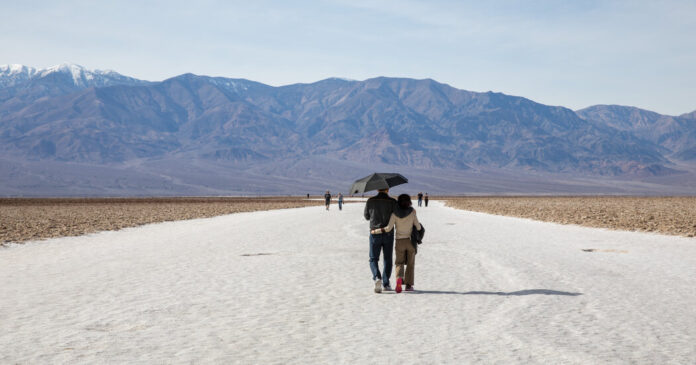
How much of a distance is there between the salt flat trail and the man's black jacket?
1.19 metres

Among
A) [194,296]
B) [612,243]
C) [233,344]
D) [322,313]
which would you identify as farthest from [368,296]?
[612,243]

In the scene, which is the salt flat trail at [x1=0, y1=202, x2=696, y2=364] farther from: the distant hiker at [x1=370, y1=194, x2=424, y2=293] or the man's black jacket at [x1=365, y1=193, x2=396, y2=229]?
the man's black jacket at [x1=365, y1=193, x2=396, y2=229]

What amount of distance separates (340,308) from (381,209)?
182 cm

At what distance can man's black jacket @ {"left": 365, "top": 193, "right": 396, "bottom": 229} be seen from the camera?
10.1 metres

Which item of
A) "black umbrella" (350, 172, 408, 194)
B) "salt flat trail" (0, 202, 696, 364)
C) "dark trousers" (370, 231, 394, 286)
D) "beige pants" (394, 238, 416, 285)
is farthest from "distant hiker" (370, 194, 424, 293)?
"salt flat trail" (0, 202, 696, 364)

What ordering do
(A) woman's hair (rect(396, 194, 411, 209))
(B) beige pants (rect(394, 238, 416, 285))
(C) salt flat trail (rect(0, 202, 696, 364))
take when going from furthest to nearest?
(B) beige pants (rect(394, 238, 416, 285)) → (A) woman's hair (rect(396, 194, 411, 209)) → (C) salt flat trail (rect(0, 202, 696, 364))

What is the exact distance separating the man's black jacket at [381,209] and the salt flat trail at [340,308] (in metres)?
1.19

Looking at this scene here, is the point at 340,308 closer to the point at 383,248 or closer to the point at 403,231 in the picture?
the point at 383,248

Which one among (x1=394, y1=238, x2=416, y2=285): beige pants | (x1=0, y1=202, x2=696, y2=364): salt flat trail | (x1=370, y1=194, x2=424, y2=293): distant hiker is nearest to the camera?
(x1=0, y1=202, x2=696, y2=364): salt flat trail

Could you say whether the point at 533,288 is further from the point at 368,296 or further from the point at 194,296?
the point at 194,296

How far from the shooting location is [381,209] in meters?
10.1

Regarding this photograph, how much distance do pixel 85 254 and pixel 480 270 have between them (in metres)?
10.5

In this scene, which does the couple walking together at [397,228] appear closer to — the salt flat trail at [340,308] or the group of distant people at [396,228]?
the group of distant people at [396,228]

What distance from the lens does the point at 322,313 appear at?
28.8 feet
